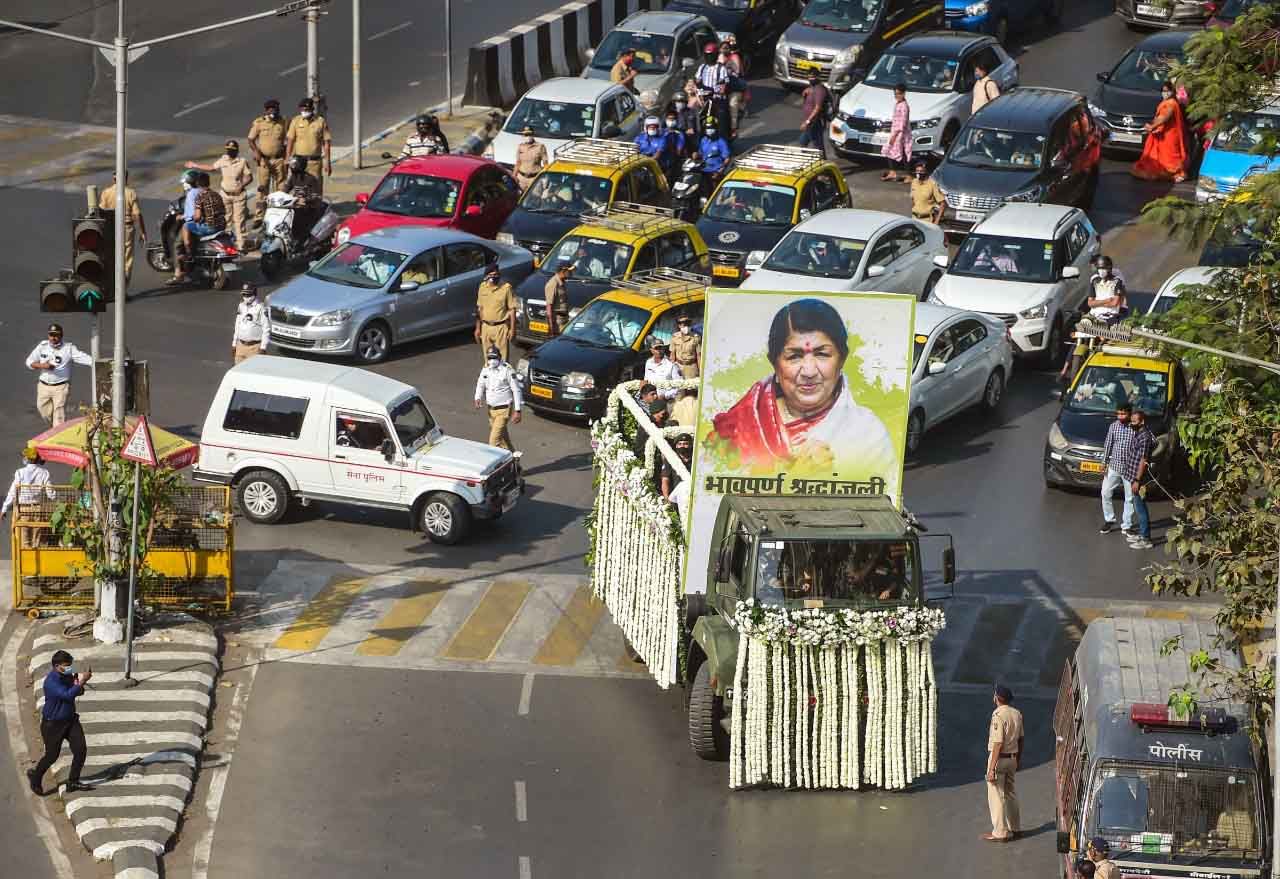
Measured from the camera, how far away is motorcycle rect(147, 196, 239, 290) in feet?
113

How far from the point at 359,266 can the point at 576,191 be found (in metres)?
4.74

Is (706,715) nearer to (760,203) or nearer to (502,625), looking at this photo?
(502,625)

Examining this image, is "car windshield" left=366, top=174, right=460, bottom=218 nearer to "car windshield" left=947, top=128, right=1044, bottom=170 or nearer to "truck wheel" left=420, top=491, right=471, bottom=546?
"car windshield" left=947, top=128, right=1044, bottom=170

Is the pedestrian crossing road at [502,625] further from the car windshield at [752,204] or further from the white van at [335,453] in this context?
the car windshield at [752,204]

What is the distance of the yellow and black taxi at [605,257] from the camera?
1288 inches

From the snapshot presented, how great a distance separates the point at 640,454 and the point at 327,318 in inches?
356

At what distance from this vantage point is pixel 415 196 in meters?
→ 35.7

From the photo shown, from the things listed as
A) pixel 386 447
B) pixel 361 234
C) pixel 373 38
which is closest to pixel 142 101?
pixel 373 38

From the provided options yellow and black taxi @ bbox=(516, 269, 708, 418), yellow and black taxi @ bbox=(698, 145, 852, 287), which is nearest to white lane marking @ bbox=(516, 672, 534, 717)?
yellow and black taxi @ bbox=(516, 269, 708, 418)

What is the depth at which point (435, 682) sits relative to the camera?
23.4m

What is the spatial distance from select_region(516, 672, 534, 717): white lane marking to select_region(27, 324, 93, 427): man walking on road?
317 inches

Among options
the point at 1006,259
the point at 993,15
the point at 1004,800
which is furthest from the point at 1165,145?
the point at 1004,800

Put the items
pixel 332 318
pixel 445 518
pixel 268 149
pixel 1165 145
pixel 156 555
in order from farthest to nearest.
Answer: pixel 1165 145 < pixel 268 149 < pixel 332 318 < pixel 445 518 < pixel 156 555

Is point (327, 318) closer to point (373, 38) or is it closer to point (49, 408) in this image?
point (49, 408)
